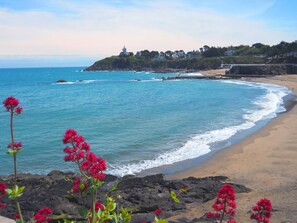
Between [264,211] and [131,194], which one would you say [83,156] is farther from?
[131,194]

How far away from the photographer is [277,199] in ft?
32.9

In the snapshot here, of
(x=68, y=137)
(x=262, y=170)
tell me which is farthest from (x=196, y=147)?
(x=68, y=137)

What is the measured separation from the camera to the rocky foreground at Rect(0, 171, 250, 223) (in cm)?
882

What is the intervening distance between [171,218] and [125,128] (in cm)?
1476

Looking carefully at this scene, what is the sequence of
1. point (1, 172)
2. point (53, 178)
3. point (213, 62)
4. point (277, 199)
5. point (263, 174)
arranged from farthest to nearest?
point (213, 62), point (1, 172), point (263, 174), point (53, 178), point (277, 199)

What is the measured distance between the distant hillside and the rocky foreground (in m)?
91.0

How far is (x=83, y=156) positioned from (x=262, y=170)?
11232mm

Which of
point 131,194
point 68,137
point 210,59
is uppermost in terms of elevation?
point 210,59

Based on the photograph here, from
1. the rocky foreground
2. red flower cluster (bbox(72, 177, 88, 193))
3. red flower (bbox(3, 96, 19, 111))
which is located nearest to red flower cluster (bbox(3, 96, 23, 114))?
red flower (bbox(3, 96, 19, 111))

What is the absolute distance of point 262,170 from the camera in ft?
44.6

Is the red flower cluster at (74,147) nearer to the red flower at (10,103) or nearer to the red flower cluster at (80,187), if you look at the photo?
the red flower cluster at (80,187)

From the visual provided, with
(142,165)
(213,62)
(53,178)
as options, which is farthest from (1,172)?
(213,62)

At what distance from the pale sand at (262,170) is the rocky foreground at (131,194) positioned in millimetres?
560

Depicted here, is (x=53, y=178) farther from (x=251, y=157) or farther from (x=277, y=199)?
(x=251, y=157)
